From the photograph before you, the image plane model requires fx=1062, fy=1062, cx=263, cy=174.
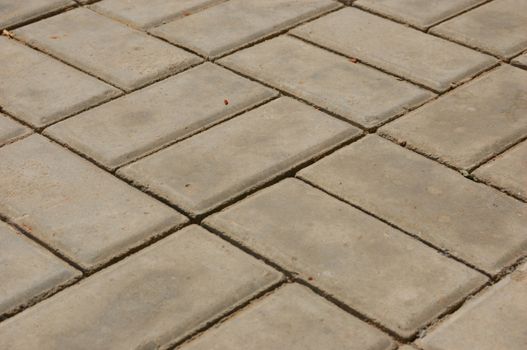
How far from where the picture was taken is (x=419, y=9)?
4.07 m

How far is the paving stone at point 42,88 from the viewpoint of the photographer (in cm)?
344

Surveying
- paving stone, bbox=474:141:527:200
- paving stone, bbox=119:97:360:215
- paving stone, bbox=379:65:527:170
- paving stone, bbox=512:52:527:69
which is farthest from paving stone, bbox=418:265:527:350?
paving stone, bbox=512:52:527:69

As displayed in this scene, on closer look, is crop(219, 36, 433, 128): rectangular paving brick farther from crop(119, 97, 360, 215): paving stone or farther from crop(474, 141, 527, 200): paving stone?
crop(474, 141, 527, 200): paving stone

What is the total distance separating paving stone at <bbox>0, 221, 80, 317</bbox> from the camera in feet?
8.71

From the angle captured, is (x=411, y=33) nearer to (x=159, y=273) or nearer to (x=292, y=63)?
(x=292, y=63)

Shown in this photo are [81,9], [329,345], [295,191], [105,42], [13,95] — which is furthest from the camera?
[81,9]

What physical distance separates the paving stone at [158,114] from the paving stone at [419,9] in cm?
75

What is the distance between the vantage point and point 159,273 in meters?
2.72

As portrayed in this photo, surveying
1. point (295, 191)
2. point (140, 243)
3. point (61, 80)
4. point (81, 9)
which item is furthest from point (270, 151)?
point (81, 9)

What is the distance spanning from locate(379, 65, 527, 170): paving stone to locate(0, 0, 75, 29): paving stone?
149 centimetres

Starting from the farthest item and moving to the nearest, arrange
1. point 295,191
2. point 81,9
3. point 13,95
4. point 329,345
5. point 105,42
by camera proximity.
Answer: point 81,9 < point 105,42 < point 13,95 < point 295,191 < point 329,345

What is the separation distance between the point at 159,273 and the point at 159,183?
41 centimetres

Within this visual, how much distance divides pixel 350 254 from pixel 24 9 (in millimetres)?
1926

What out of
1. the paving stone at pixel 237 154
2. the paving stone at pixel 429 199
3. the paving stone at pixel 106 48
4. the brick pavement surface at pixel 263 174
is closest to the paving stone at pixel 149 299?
the brick pavement surface at pixel 263 174
